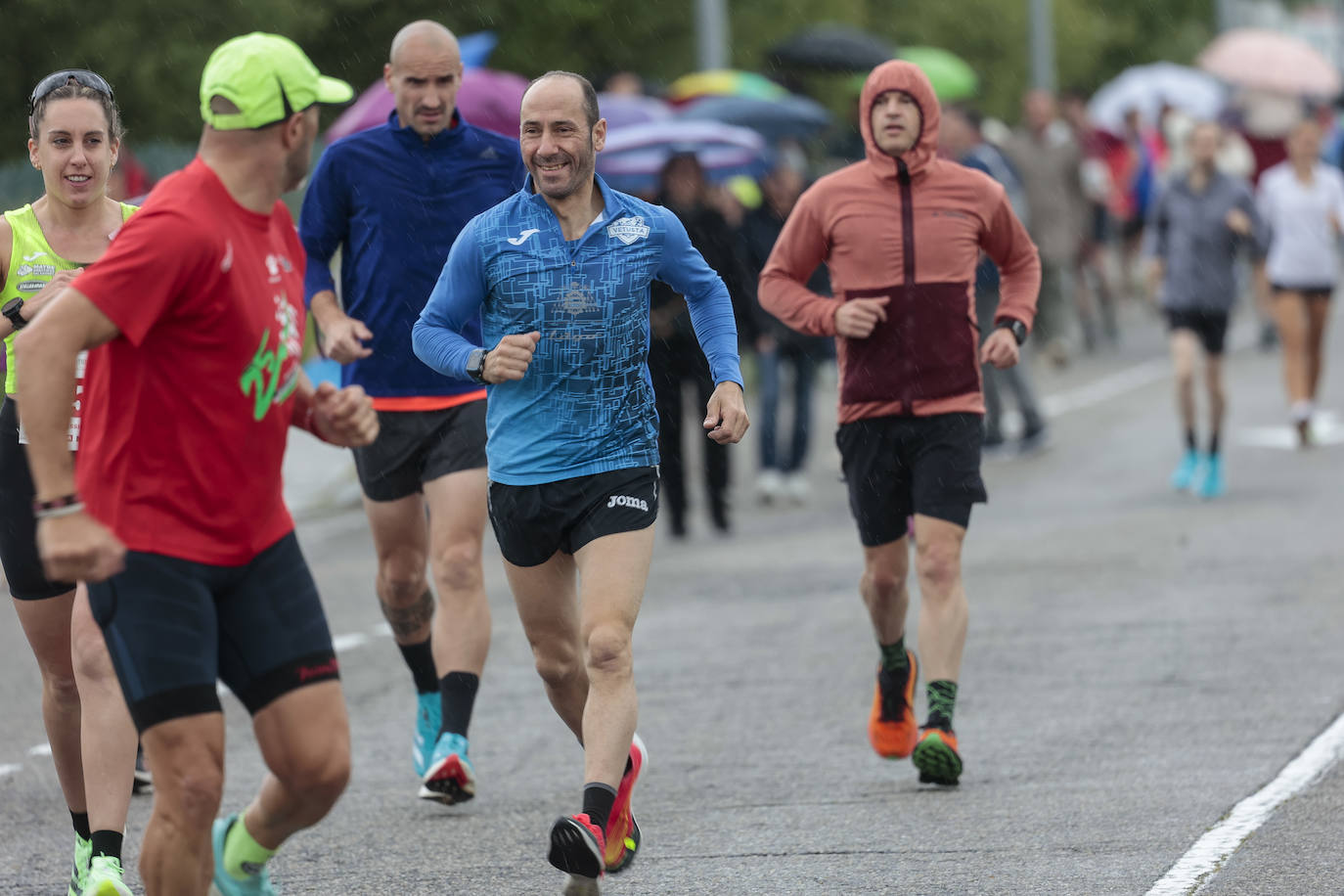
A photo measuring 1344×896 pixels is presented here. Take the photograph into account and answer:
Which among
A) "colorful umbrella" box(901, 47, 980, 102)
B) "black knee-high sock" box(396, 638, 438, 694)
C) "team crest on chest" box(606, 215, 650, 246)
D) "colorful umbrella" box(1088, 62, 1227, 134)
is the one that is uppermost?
"team crest on chest" box(606, 215, 650, 246)

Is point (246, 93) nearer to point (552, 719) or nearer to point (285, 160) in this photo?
point (285, 160)

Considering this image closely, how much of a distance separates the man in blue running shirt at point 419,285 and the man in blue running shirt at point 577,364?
1104mm

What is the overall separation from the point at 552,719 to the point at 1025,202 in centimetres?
1316

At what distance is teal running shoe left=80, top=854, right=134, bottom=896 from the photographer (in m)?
5.27

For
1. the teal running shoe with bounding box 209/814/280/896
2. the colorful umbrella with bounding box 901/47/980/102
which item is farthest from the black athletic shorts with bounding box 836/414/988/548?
the colorful umbrella with bounding box 901/47/980/102

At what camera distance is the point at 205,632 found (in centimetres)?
468

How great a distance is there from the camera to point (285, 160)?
4777 mm

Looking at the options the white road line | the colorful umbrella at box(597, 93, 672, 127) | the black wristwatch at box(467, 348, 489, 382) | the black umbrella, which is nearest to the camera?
the white road line

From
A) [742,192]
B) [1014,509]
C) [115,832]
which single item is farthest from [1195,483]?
[115,832]

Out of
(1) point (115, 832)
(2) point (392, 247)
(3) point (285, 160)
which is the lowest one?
(1) point (115, 832)

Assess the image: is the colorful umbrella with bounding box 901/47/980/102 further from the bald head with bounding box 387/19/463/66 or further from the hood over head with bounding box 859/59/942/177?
the bald head with bounding box 387/19/463/66

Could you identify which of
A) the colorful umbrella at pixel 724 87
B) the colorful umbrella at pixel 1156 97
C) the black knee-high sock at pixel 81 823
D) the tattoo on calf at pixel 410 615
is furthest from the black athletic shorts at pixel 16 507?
the colorful umbrella at pixel 1156 97

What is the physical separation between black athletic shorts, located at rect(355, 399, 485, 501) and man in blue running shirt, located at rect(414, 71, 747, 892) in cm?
112

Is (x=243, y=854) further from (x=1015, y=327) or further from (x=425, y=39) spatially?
(x=1015, y=327)
